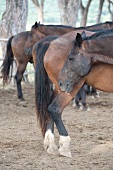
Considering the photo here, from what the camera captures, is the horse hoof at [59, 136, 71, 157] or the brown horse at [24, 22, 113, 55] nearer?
the horse hoof at [59, 136, 71, 157]

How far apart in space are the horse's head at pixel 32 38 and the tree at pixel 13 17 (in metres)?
2.77

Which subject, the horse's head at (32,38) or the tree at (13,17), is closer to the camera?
the horse's head at (32,38)

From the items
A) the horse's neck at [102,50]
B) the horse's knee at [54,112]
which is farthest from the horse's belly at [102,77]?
the horse's knee at [54,112]

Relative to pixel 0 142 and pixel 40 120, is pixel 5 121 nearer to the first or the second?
pixel 0 142

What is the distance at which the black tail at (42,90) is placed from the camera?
20.1ft

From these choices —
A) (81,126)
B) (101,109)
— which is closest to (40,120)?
(81,126)

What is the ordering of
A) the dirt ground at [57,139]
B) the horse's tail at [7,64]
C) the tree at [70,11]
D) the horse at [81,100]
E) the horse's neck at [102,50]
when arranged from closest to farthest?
1. the dirt ground at [57,139]
2. the horse's neck at [102,50]
3. the horse at [81,100]
4. the horse's tail at [7,64]
5. the tree at [70,11]

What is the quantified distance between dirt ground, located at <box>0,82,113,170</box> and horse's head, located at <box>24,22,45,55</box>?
139 centimetres

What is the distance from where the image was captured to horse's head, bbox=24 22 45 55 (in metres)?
10.7

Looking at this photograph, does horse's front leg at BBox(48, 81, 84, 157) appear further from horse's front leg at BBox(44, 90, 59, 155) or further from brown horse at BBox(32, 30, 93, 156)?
horse's front leg at BBox(44, 90, 59, 155)

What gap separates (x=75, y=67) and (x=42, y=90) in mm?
902

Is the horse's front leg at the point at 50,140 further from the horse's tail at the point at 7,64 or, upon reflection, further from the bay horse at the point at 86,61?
the horse's tail at the point at 7,64

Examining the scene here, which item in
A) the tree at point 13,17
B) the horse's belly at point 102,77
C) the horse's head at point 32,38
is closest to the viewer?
the horse's belly at point 102,77

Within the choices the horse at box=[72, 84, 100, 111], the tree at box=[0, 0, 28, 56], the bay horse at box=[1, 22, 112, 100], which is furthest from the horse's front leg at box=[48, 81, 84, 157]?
the tree at box=[0, 0, 28, 56]
